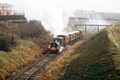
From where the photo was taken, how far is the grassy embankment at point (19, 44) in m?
23.2

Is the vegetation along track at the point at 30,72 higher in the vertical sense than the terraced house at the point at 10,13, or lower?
lower

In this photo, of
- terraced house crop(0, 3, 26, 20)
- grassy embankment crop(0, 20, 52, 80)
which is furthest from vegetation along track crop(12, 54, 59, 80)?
terraced house crop(0, 3, 26, 20)

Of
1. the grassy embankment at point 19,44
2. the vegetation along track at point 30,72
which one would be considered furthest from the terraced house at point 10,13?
the vegetation along track at point 30,72

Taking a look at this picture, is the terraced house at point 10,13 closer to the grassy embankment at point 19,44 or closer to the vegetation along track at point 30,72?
the grassy embankment at point 19,44

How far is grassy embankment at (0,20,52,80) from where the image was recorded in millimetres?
23197

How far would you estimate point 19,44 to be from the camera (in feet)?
100

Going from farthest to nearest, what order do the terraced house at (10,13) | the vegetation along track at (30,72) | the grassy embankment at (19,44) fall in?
the terraced house at (10,13) < the grassy embankment at (19,44) < the vegetation along track at (30,72)

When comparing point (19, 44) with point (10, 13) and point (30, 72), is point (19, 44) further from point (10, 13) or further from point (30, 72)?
point (10, 13)

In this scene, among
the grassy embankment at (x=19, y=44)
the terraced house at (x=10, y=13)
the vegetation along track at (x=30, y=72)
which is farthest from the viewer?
the terraced house at (x=10, y=13)

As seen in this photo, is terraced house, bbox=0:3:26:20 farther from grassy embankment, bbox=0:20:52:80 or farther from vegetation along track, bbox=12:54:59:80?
vegetation along track, bbox=12:54:59:80

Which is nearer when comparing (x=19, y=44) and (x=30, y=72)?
(x=30, y=72)

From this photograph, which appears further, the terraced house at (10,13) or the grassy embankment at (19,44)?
the terraced house at (10,13)

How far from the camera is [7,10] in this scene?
62562mm

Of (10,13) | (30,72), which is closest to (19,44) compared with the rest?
(30,72)
